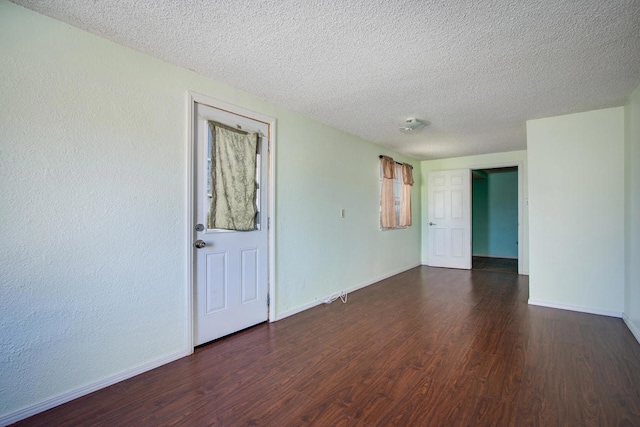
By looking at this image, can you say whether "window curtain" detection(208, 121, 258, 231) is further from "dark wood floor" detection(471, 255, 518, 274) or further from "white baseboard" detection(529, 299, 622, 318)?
"dark wood floor" detection(471, 255, 518, 274)

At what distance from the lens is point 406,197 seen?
5.82m

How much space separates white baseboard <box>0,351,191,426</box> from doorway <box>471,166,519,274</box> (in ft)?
23.5

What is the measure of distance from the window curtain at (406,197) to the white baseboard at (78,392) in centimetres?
447

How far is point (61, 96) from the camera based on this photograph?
181 cm

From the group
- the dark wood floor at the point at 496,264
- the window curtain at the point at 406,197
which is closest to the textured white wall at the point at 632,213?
the dark wood floor at the point at 496,264

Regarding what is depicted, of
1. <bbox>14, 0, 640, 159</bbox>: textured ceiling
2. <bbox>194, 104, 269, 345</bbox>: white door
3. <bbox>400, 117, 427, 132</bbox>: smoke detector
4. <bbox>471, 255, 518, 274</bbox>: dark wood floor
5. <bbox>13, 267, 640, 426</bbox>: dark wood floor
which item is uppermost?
<bbox>14, 0, 640, 159</bbox>: textured ceiling

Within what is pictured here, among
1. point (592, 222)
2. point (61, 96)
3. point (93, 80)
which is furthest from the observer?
point (592, 222)

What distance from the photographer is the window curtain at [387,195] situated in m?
5.06

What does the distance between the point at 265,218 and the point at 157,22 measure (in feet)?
5.97

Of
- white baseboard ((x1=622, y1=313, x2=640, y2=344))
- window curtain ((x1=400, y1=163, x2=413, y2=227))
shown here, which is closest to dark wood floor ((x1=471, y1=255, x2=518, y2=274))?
window curtain ((x1=400, y1=163, x2=413, y2=227))

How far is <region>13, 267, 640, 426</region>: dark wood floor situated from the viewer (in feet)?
5.48

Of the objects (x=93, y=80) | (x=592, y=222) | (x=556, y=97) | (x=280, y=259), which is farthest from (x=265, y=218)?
(x=592, y=222)

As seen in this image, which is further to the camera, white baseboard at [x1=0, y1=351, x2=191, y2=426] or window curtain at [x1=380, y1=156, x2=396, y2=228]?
window curtain at [x1=380, y1=156, x2=396, y2=228]

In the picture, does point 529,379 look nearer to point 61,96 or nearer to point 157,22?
point 157,22
